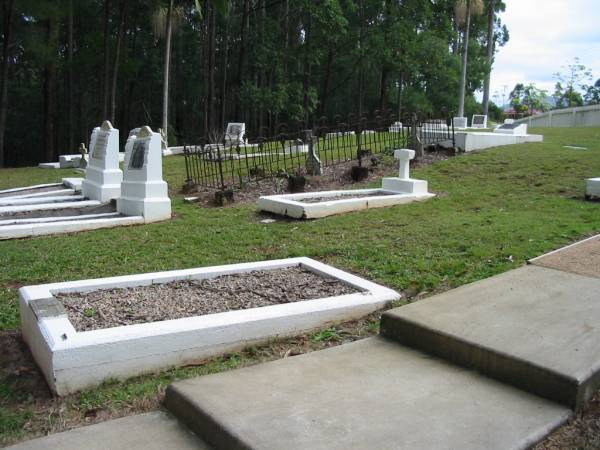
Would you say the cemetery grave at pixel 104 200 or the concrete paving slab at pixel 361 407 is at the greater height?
the cemetery grave at pixel 104 200

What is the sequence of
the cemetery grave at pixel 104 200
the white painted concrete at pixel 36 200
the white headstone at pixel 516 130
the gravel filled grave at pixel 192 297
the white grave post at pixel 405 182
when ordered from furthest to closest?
the white headstone at pixel 516 130 → the white painted concrete at pixel 36 200 → the white grave post at pixel 405 182 → the cemetery grave at pixel 104 200 → the gravel filled grave at pixel 192 297

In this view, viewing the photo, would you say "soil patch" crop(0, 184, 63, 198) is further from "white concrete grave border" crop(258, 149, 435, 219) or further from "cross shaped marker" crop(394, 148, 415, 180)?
"cross shaped marker" crop(394, 148, 415, 180)

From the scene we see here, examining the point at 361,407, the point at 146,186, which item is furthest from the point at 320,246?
the point at 361,407

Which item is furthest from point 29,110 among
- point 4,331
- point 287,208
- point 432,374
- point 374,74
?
point 432,374

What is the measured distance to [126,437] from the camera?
297cm

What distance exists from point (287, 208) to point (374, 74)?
1234 inches

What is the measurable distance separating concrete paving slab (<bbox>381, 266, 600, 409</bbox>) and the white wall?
31.2 meters

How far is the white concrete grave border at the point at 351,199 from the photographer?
28.3 ft

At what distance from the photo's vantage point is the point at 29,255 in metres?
6.92

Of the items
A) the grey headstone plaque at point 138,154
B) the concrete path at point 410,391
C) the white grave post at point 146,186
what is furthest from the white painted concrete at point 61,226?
the concrete path at point 410,391

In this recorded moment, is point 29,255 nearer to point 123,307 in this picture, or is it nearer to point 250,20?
point 123,307

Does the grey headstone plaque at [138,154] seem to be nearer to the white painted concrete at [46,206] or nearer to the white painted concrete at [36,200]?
the white painted concrete at [46,206]

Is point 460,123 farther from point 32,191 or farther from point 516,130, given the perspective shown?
point 32,191

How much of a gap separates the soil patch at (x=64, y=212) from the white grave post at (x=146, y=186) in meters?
0.62
